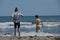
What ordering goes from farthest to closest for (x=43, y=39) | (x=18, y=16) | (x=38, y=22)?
1. (x=38, y=22)
2. (x=18, y=16)
3. (x=43, y=39)

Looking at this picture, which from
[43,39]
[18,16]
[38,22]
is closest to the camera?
[43,39]

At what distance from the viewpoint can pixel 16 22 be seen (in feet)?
31.7

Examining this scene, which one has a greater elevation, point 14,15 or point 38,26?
point 14,15

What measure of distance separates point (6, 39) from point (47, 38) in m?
1.20

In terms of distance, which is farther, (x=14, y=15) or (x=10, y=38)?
(x=14, y=15)

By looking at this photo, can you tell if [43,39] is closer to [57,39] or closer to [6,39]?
[57,39]

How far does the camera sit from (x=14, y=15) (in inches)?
380

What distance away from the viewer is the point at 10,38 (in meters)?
6.09

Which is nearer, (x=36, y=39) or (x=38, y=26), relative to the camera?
(x=36, y=39)

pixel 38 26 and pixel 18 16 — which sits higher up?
pixel 18 16

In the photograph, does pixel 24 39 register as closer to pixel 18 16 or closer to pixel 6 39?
pixel 6 39

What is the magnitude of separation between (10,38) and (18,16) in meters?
3.57

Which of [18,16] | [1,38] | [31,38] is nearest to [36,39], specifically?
[31,38]

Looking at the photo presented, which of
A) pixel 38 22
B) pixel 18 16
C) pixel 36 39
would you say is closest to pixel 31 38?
pixel 36 39
